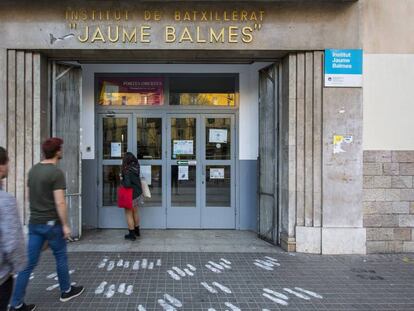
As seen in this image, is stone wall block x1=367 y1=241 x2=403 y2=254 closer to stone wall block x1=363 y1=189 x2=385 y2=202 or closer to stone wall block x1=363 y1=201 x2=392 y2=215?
stone wall block x1=363 y1=201 x2=392 y2=215

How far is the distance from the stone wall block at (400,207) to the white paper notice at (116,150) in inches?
203

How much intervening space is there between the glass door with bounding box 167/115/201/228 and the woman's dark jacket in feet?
3.22

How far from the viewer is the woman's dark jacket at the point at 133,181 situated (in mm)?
6789

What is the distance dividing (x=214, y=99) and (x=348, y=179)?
3.12 meters

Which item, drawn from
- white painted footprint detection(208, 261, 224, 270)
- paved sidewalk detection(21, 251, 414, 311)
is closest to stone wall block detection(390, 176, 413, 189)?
paved sidewalk detection(21, 251, 414, 311)

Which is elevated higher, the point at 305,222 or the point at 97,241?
the point at 305,222

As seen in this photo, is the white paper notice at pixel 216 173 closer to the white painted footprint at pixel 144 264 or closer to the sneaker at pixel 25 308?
the white painted footprint at pixel 144 264

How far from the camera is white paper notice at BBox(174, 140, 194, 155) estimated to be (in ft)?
25.6

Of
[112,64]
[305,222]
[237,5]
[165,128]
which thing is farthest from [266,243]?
[112,64]

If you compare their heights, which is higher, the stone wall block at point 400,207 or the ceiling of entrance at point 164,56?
the ceiling of entrance at point 164,56

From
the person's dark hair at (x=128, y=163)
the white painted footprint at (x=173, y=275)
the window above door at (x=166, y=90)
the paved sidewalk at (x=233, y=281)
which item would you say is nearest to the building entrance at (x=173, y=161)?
the window above door at (x=166, y=90)

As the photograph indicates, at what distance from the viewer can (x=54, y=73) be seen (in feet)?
21.8

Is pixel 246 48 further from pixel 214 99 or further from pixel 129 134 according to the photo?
pixel 129 134

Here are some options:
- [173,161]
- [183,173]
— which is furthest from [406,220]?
[173,161]
